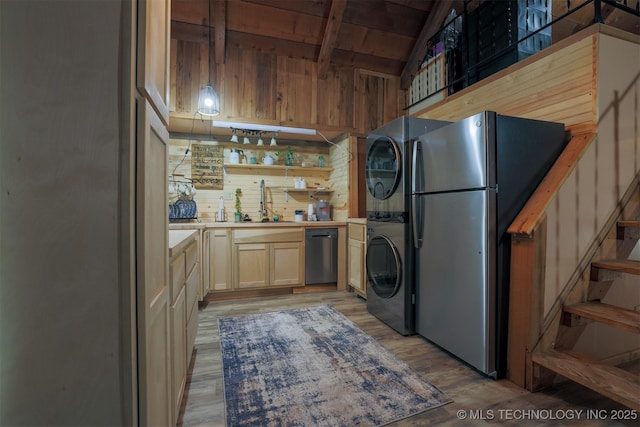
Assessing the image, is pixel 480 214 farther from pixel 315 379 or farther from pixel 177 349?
pixel 177 349

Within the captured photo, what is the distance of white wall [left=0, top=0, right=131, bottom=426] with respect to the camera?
0.64 meters

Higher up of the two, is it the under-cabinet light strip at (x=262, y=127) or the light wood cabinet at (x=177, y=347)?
the under-cabinet light strip at (x=262, y=127)

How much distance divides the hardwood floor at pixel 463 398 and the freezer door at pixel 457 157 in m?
1.19

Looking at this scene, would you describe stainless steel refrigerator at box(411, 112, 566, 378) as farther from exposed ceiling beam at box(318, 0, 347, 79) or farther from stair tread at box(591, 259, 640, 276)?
exposed ceiling beam at box(318, 0, 347, 79)

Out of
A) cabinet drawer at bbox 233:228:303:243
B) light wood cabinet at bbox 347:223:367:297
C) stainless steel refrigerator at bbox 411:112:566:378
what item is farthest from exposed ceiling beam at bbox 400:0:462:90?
cabinet drawer at bbox 233:228:303:243

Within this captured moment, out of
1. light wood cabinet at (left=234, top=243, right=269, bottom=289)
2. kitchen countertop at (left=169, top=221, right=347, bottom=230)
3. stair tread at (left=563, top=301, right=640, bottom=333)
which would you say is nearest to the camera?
stair tread at (left=563, top=301, right=640, bottom=333)

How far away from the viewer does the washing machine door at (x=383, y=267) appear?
2504 mm

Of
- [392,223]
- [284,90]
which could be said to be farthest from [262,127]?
[392,223]

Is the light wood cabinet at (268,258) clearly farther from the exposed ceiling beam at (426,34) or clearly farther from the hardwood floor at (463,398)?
the exposed ceiling beam at (426,34)

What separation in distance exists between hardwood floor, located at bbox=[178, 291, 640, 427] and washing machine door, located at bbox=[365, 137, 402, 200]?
1.29 m

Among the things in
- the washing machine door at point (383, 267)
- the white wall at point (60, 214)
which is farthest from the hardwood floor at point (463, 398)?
the white wall at point (60, 214)

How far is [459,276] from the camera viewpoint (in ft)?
6.51

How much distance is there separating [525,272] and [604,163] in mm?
948

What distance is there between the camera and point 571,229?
5.98ft
